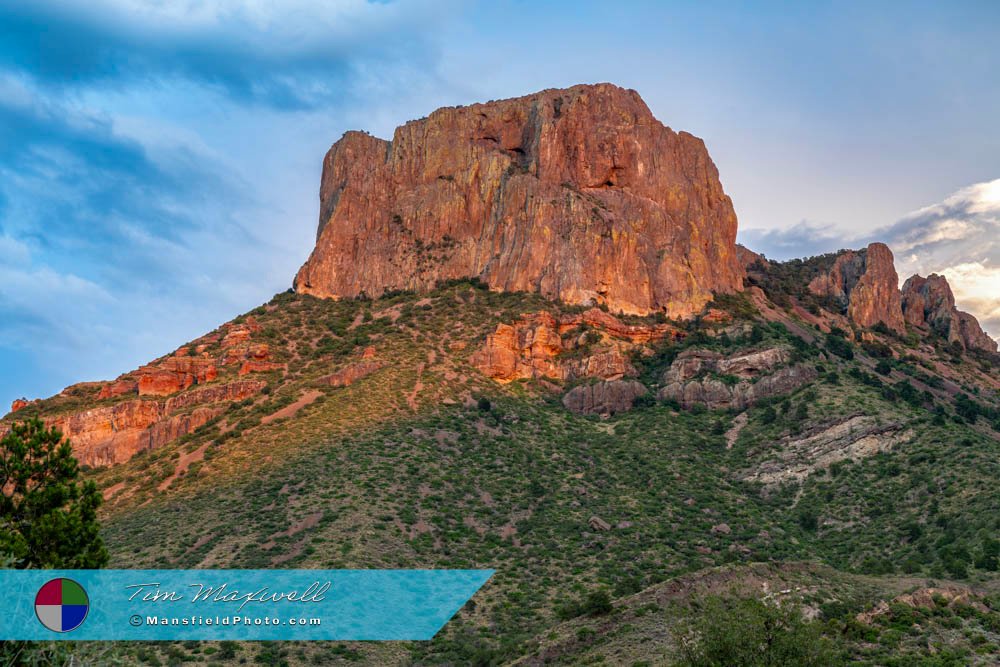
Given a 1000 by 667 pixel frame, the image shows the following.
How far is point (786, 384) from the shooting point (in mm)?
84062

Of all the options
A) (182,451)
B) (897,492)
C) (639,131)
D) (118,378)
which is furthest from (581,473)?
(639,131)

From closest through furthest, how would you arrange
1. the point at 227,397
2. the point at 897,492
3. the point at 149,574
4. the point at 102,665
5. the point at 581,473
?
1. the point at 102,665
2. the point at 149,574
3. the point at 897,492
4. the point at 581,473
5. the point at 227,397

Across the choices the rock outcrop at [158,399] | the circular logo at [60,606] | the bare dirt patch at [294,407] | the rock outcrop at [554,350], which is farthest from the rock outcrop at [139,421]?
the circular logo at [60,606]

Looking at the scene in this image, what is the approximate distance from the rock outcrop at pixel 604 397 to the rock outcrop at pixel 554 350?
213 centimetres

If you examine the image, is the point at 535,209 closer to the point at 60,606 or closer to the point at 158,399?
the point at 158,399

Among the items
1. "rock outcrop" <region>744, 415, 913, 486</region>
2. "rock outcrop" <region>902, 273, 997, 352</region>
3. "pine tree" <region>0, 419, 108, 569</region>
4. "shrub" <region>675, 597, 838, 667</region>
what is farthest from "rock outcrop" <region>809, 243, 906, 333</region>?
"pine tree" <region>0, 419, 108, 569</region>

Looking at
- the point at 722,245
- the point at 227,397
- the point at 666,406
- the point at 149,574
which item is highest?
the point at 722,245

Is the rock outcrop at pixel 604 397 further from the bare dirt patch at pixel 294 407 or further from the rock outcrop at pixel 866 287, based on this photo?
the rock outcrop at pixel 866 287

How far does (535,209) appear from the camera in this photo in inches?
4055

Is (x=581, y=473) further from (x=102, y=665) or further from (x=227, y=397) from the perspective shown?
(x=102, y=665)

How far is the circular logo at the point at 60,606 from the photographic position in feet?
82.5

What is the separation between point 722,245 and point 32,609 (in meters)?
103

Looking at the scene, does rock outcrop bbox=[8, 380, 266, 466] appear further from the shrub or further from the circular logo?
the shrub

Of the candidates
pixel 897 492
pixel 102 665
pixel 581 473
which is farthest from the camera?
pixel 581 473
